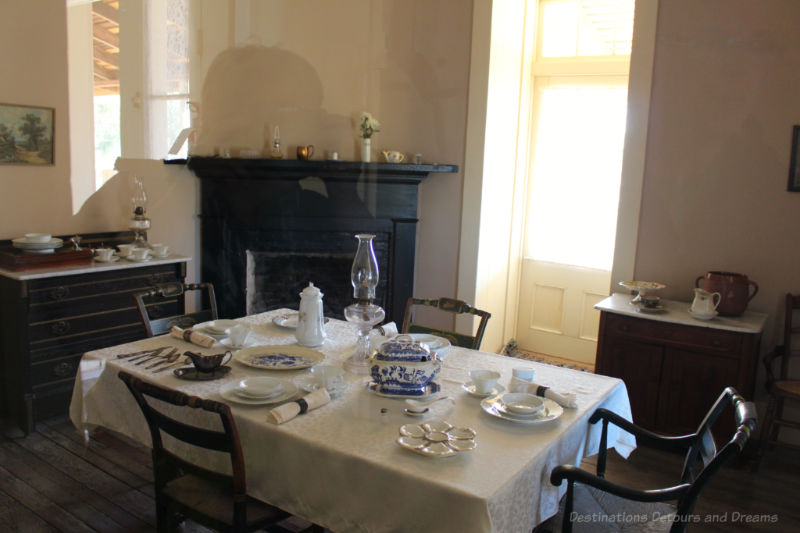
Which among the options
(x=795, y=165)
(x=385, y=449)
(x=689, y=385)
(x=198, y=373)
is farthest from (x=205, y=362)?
(x=795, y=165)

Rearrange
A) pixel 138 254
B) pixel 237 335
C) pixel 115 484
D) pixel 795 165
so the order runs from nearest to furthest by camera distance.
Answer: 1. pixel 237 335
2. pixel 115 484
3. pixel 795 165
4. pixel 138 254

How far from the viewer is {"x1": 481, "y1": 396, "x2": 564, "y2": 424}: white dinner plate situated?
1.83m

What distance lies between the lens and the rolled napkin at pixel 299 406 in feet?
5.83

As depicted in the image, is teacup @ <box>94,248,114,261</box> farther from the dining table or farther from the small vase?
the small vase

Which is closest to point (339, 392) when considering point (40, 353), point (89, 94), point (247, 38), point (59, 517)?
point (59, 517)

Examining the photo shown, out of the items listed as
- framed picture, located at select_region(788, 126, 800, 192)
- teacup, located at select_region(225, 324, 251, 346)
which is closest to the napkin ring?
teacup, located at select_region(225, 324, 251, 346)

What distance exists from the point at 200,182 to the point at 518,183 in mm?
2359

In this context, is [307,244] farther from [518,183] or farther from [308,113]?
[518,183]

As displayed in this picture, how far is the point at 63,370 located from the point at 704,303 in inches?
135

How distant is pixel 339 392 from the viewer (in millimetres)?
2006

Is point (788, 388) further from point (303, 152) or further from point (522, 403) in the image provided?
point (303, 152)

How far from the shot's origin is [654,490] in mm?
1625

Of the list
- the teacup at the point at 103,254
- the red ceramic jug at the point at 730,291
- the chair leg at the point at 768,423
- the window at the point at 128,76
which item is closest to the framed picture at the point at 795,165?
the red ceramic jug at the point at 730,291

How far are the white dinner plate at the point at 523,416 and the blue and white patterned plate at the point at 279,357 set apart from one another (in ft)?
2.21
